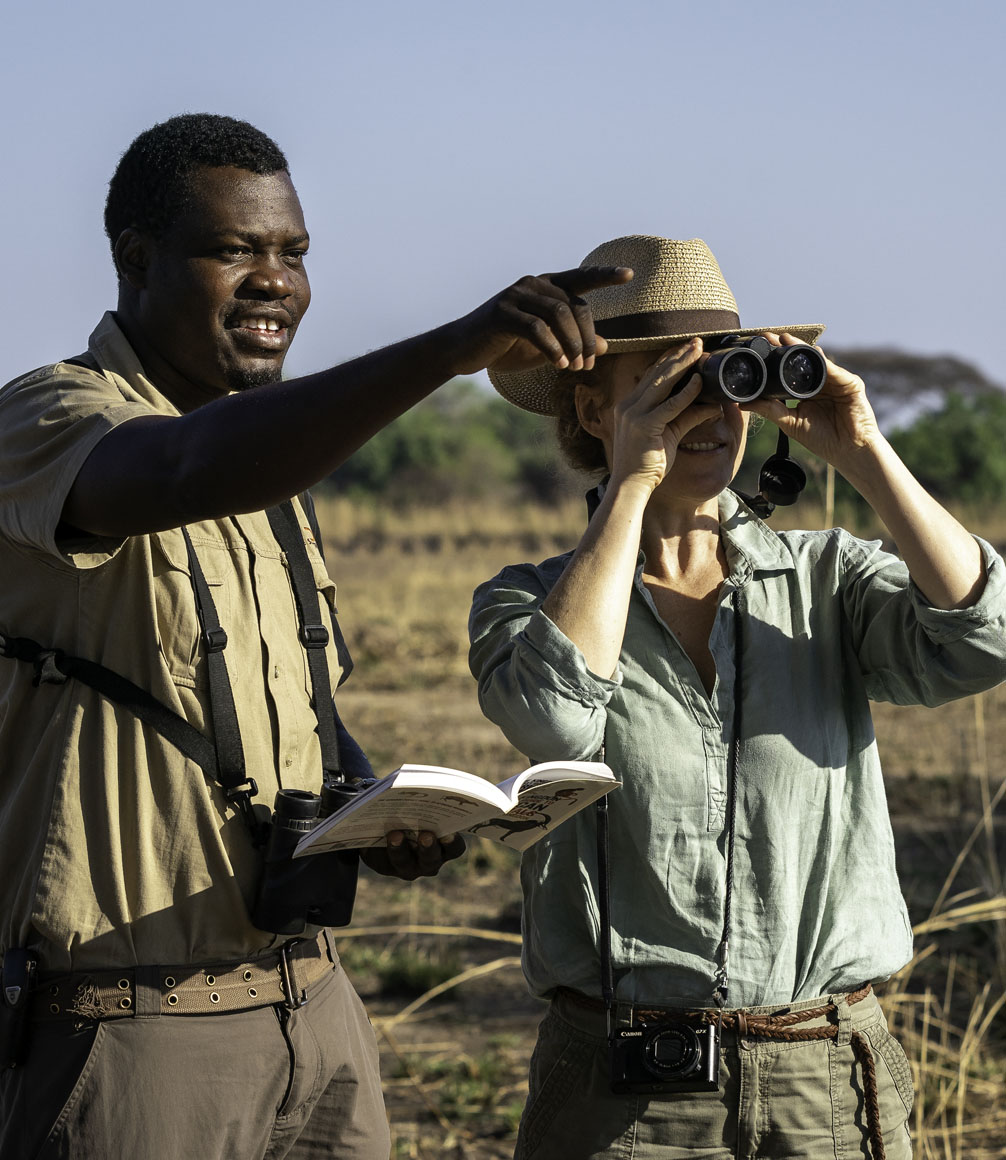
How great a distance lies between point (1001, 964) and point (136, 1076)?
312 cm

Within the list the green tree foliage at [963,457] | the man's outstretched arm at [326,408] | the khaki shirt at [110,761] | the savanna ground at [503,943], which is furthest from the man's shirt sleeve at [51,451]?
the green tree foliage at [963,457]

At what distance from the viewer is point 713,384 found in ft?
7.54

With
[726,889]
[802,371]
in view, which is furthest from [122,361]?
[726,889]

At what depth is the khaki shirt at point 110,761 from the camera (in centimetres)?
209

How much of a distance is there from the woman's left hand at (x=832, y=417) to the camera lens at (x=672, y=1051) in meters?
0.92

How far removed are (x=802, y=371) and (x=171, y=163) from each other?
3.40ft

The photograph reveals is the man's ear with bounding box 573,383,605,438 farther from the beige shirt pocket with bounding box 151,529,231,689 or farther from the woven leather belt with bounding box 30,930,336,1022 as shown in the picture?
the woven leather belt with bounding box 30,930,336,1022

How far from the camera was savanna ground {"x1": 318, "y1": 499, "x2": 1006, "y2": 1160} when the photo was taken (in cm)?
399

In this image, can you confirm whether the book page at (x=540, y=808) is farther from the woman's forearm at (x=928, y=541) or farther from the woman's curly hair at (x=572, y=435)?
the woman's curly hair at (x=572, y=435)

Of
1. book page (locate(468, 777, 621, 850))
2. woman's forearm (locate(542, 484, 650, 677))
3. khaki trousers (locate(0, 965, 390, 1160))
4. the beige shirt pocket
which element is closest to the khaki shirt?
the beige shirt pocket

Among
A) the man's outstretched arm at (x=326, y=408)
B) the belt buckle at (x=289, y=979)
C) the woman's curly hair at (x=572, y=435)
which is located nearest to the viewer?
the man's outstretched arm at (x=326, y=408)

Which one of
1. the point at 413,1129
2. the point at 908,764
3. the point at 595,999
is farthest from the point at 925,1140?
the point at 908,764

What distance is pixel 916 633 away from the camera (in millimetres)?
2301

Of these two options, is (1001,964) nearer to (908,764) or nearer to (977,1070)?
(977,1070)
